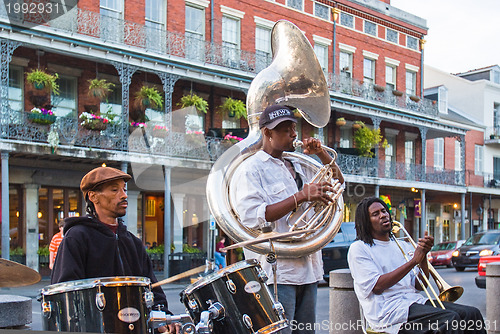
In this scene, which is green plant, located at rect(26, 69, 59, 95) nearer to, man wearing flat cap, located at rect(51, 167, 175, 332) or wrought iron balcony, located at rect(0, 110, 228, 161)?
wrought iron balcony, located at rect(0, 110, 228, 161)

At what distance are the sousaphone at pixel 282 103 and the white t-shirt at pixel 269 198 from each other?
0.11 metres

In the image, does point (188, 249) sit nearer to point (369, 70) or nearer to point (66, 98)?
point (66, 98)

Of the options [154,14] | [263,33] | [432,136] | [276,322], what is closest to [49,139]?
[154,14]

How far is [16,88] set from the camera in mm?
17375

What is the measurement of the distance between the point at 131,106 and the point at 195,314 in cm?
1666

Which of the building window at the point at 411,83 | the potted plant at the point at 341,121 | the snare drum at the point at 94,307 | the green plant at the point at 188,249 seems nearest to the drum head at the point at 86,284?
the snare drum at the point at 94,307

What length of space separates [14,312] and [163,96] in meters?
16.5

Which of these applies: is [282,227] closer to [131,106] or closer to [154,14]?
[131,106]

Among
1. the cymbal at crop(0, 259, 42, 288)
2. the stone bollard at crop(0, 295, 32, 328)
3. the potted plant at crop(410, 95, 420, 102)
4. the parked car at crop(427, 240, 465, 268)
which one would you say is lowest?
the parked car at crop(427, 240, 465, 268)

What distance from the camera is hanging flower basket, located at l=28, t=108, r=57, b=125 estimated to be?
16.3 metres

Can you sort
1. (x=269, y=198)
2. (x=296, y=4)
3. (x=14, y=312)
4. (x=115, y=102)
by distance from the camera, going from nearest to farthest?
1. (x=269, y=198)
2. (x=14, y=312)
3. (x=115, y=102)
4. (x=296, y=4)

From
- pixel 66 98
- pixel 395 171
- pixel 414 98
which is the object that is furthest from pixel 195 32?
pixel 414 98

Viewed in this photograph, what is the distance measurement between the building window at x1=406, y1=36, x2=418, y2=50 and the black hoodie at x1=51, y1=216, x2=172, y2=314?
2850 cm

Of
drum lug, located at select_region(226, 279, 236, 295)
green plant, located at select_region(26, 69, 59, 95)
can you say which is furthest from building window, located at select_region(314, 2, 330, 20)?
drum lug, located at select_region(226, 279, 236, 295)
